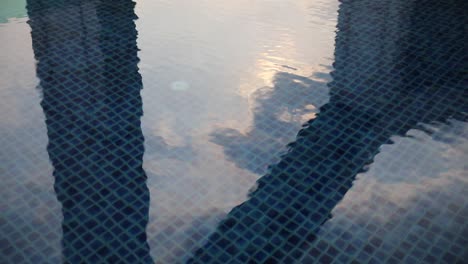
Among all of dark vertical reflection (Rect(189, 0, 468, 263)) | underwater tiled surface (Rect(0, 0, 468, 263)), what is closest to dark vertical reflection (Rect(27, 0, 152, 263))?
underwater tiled surface (Rect(0, 0, 468, 263))

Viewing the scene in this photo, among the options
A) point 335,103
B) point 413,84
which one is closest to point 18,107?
point 335,103

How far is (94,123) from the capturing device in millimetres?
3605

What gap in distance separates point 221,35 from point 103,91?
50.7 inches

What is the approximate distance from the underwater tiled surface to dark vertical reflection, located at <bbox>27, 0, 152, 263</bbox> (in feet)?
0.04

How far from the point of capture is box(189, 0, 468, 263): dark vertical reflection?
286 centimetres

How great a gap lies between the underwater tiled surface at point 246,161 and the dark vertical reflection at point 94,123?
0.01m

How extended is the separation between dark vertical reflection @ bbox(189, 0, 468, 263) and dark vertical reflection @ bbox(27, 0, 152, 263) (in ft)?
1.81

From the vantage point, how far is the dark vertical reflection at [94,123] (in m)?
2.86

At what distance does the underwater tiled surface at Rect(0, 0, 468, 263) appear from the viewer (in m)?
2.81

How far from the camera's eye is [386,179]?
3188 millimetres

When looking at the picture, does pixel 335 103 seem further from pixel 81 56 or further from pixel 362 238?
Result: pixel 81 56

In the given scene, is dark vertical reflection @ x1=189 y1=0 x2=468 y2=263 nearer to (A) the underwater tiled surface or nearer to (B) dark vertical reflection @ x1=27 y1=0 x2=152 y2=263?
(A) the underwater tiled surface

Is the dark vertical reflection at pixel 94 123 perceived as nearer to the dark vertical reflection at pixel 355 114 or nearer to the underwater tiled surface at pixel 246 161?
the underwater tiled surface at pixel 246 161

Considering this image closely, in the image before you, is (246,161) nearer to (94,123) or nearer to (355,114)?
(355,114)
